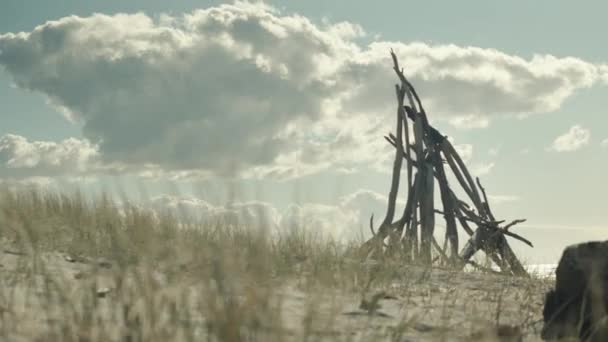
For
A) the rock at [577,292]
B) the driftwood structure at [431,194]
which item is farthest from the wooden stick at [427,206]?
the rock at [577,292]

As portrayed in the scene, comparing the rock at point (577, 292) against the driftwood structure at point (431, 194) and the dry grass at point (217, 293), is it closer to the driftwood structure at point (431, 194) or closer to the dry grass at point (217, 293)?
the dry grass at point (217, 293)

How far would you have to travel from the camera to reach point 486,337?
235cm

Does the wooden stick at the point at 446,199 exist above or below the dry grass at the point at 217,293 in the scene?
above

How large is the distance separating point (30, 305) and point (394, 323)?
1.70m

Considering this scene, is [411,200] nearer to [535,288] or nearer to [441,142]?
[441,142]

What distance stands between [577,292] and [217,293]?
1.82 metres

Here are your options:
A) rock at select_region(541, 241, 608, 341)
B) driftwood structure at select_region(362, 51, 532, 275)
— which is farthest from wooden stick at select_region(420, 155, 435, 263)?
rock at select_region(541, 241, 608, 341)

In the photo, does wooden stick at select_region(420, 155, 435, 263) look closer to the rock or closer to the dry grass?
the dry grass

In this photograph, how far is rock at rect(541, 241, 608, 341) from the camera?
10.2ft

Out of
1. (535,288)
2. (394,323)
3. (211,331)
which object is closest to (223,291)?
(211,331)

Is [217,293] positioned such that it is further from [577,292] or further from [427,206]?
[427,206]

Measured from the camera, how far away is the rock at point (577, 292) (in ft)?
10.2

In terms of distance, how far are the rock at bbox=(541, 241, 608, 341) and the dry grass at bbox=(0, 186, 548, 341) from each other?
173 mm

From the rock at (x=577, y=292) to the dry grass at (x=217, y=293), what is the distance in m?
0.17
